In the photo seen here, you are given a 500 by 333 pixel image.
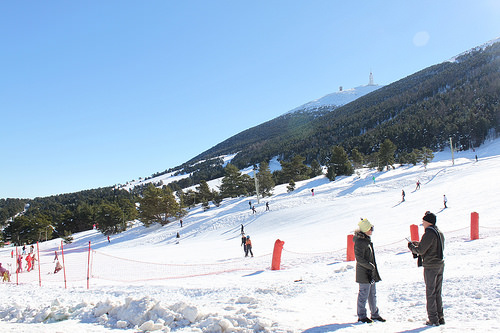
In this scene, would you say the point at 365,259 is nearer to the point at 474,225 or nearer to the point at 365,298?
the point at 365,298

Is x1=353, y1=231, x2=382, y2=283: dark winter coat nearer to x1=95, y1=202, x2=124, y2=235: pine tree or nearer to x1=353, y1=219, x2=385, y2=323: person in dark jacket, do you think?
x1=353, y1=219, x2=385, y2=323: person in dark jacket

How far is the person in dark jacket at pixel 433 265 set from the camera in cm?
412

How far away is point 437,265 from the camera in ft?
13.5

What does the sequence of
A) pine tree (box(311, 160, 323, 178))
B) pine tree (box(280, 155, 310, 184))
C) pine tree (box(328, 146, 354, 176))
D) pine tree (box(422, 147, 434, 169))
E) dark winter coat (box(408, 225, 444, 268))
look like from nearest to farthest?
1. dark winter coat (box(408, 225, 444, 268))
2. pine tree (box(422, 147, 434, 169))
3. pine tree (box(328, 146, 354, 176))
4. pine tree (box(280, 155, 310, 184))
5. pine tree (box(311, 160, 323, 178))

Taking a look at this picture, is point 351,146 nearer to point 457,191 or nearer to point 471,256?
point 457,191

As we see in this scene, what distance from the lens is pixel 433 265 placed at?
4.15 m

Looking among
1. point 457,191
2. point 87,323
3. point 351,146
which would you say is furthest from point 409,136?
point 87,323

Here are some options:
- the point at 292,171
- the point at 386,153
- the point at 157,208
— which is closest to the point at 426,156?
the point at 386,153

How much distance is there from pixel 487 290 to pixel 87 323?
7156mm

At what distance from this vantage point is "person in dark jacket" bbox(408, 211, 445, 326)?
13.5 feet

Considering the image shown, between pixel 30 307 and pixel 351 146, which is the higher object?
pixel 351 146

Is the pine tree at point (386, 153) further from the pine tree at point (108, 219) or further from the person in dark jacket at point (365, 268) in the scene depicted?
the person in dark jacket at point (365, 268)

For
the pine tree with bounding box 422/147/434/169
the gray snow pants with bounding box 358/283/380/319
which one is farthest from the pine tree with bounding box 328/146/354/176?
the gray snow pants with bounding box 358/283/380/319

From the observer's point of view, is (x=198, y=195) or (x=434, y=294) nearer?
(x=434, y=294)
